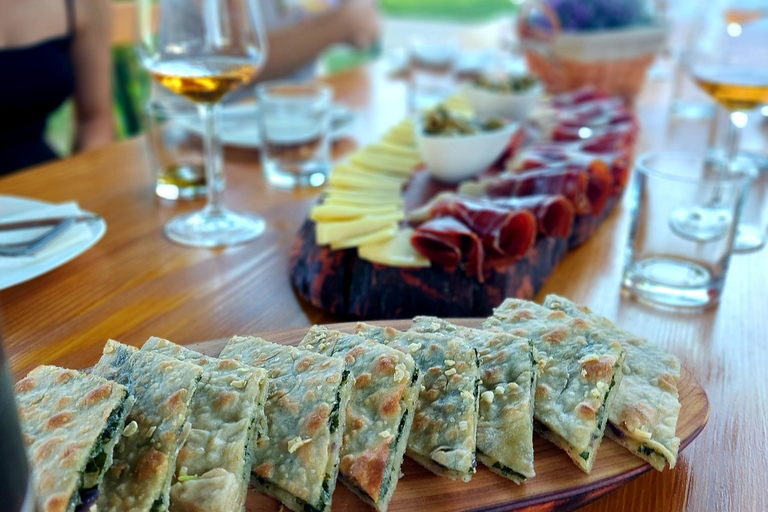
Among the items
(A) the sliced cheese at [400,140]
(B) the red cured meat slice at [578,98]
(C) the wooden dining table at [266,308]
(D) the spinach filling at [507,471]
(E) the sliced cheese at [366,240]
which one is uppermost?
(B) the red cured meat slice at [578,98]

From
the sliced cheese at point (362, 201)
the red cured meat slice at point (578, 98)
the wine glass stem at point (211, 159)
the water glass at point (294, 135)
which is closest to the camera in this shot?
the sliced cheese at point (362, 201)

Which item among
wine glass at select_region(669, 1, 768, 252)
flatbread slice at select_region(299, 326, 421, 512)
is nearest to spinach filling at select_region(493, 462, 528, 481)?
flatbread slice at select_region(299, 326, 421, 512)

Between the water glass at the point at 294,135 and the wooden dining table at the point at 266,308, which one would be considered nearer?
the wooden dining table at the point at 266,308

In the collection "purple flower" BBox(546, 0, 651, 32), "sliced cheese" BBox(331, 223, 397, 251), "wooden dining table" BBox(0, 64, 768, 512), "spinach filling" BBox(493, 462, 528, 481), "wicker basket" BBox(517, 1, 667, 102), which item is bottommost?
"wooden dining table" BBox(0, 64, 768, 512)

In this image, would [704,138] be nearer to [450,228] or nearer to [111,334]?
[450,228]

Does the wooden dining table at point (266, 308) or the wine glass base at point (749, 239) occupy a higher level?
the wine glass base at point (749, 239)

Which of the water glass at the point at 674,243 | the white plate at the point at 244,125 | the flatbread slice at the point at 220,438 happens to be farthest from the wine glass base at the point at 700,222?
the white plate at the point at 244,125

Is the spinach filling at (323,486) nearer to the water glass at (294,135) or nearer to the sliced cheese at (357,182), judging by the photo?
the sliced cheese at (357,182)

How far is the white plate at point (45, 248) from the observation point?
1432mm

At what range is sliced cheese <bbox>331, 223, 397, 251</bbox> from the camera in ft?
4.86

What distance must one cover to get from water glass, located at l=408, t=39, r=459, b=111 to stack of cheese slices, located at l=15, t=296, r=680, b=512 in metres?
2.13

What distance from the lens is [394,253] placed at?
4.80 ft

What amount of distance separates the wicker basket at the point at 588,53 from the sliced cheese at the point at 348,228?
6.15 feet

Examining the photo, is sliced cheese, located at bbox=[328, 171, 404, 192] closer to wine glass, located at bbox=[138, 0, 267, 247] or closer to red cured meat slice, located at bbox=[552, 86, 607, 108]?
wine glass, located at bbox=[138, 0, 267, 247]
